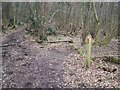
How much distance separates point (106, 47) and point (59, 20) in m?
8.12

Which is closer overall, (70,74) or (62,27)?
(70,74)

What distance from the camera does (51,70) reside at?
895 centimetres

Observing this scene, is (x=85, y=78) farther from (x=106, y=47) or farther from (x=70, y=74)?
(x=106, y=47)

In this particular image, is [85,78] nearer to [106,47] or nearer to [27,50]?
[27,50]

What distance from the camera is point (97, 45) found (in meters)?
13.8

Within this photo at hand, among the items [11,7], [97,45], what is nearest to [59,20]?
[11,7]

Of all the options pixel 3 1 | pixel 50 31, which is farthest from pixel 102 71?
pixel 3 1

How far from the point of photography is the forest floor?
776cm

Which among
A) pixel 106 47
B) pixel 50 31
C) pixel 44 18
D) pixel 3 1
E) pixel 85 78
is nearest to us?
pixel 85 78

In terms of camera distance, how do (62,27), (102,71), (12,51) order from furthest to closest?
(62,27)
(12,51)
(102,71)

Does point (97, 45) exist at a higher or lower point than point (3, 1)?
lower

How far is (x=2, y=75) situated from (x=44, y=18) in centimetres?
769

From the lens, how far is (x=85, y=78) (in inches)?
325

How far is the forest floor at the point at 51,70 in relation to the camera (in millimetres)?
7762
